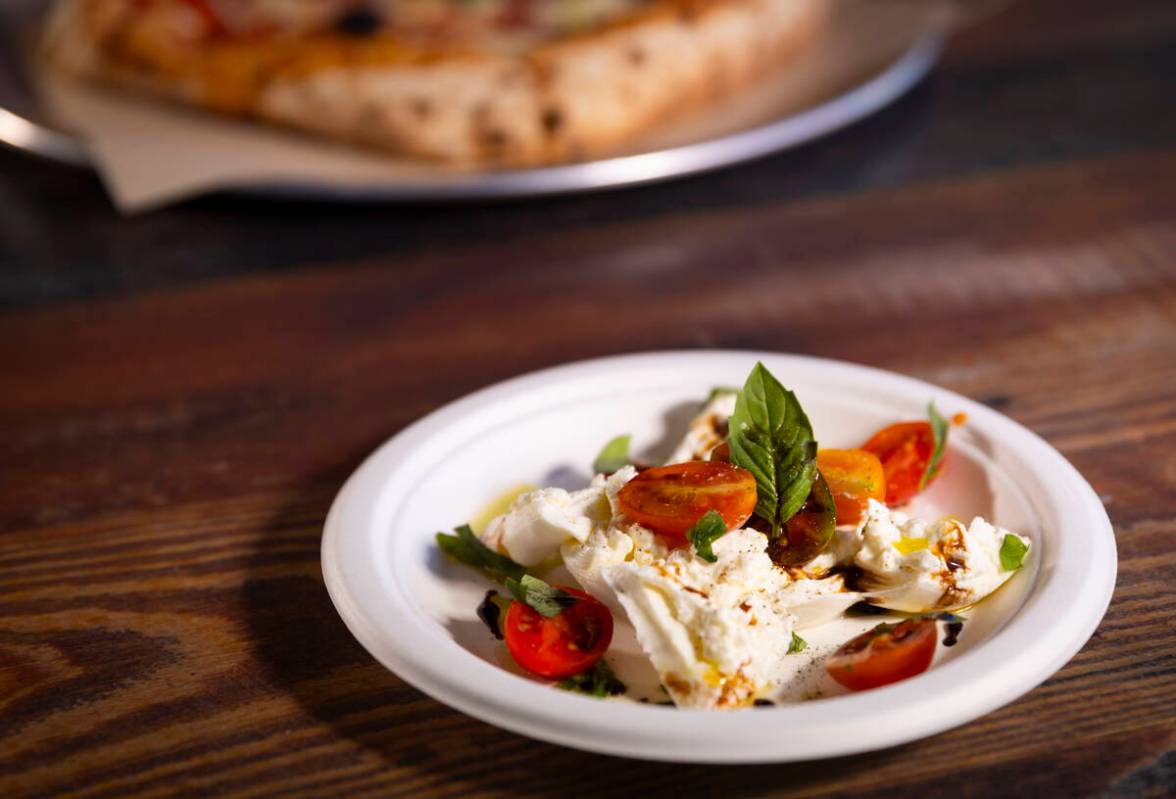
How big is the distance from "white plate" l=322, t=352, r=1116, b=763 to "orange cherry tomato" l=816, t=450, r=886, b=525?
14cm

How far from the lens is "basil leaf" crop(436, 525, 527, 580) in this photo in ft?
3.91

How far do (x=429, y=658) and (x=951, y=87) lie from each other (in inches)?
99.3

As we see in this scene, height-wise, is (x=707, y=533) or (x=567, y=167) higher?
(x=707, y=533)

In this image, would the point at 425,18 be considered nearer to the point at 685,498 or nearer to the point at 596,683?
the point at 685,498

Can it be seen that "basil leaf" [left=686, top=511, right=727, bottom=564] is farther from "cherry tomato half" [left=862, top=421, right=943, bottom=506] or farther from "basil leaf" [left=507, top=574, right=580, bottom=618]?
"cherry tomato half" [left=862, top=421, right=943, bottom=506]

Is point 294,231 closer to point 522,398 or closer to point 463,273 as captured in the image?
point 463,273

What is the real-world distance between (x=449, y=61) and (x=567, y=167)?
1.52ft

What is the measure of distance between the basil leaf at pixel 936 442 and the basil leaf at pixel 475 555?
447 mm

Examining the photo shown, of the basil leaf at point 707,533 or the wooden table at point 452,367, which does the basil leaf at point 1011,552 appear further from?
the basil leaf at point 707,533

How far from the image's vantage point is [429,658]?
98cm

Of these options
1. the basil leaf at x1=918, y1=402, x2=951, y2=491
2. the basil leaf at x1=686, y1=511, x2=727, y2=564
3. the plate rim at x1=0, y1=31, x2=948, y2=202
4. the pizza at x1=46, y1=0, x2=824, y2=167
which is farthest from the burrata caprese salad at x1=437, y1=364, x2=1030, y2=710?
the pizza at x1=46, y1=0, x2=824, y2=167

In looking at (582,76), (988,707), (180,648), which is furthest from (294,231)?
(988,707)

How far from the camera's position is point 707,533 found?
105 cm

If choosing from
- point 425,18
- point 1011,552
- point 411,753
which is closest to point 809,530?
point 1011,552
